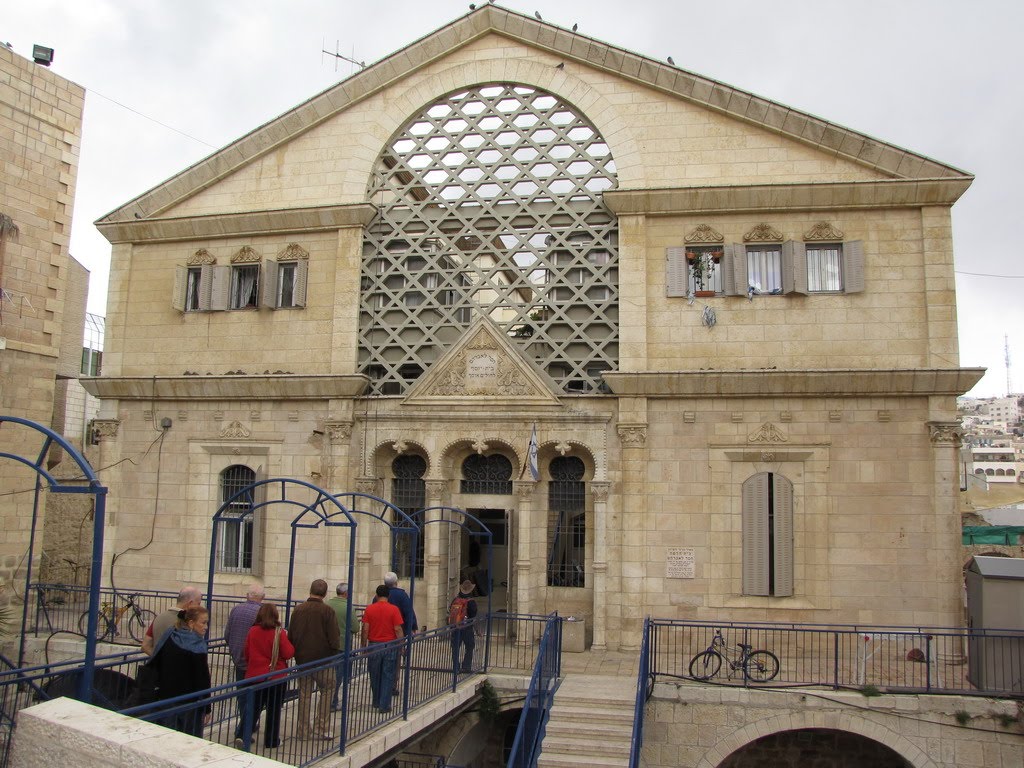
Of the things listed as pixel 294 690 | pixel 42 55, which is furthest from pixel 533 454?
pixel 42 55

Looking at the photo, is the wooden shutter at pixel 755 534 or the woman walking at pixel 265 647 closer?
the woman walking at pixel 265 647

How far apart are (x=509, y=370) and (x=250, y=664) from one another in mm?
9036

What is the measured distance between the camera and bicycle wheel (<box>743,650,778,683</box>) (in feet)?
42.8

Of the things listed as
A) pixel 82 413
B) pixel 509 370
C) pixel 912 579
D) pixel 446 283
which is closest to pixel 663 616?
pixel 912 579

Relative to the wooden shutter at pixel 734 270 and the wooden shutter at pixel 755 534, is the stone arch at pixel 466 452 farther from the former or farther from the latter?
the wooden shutter at pixel 734 270

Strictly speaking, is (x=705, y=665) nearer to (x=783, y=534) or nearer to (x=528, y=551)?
(x=783, y=534)

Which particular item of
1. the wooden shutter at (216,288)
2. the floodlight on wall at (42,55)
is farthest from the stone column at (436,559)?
the floodlight on wall at (42,55)

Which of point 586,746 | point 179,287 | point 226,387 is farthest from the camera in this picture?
point 179,287

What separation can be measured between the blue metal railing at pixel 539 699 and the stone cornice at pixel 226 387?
6.92 metres

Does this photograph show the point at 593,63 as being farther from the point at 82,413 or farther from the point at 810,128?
the point at 82,413

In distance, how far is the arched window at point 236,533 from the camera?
60.4 ft

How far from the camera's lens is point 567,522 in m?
17.3

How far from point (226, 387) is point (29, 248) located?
5.10m

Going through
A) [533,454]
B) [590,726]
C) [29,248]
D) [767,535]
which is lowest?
[590,726]
